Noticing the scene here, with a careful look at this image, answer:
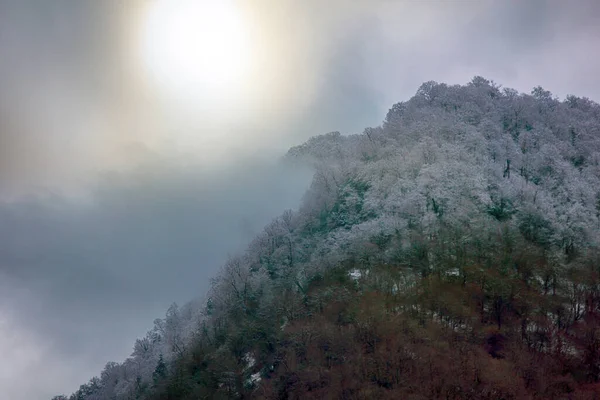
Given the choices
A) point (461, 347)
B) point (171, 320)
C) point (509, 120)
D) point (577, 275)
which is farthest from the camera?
point (171, 320)

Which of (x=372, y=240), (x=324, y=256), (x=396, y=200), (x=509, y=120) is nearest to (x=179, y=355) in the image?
(x=324, y=256)

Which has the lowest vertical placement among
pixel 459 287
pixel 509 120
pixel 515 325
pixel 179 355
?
pixel 515 325

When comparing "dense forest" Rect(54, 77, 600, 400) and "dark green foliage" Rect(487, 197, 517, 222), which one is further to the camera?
"dark green foliage" Rect(487, 197, 517, 222)

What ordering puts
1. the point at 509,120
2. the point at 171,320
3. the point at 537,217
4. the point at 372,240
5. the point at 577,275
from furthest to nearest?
the point at 171,320 → the point at 509,120 → the point at 372,240 → the point at 537,217 → the point at 577,275

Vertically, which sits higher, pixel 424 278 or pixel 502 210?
pixel 502 210

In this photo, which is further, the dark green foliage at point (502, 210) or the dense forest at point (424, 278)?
the dark green foliage at point (502, 210)

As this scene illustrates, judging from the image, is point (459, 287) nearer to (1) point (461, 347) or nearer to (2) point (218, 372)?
(1) point (461, 347)

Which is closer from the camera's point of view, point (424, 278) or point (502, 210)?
point (424, 278)

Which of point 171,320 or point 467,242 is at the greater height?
point 171,320
